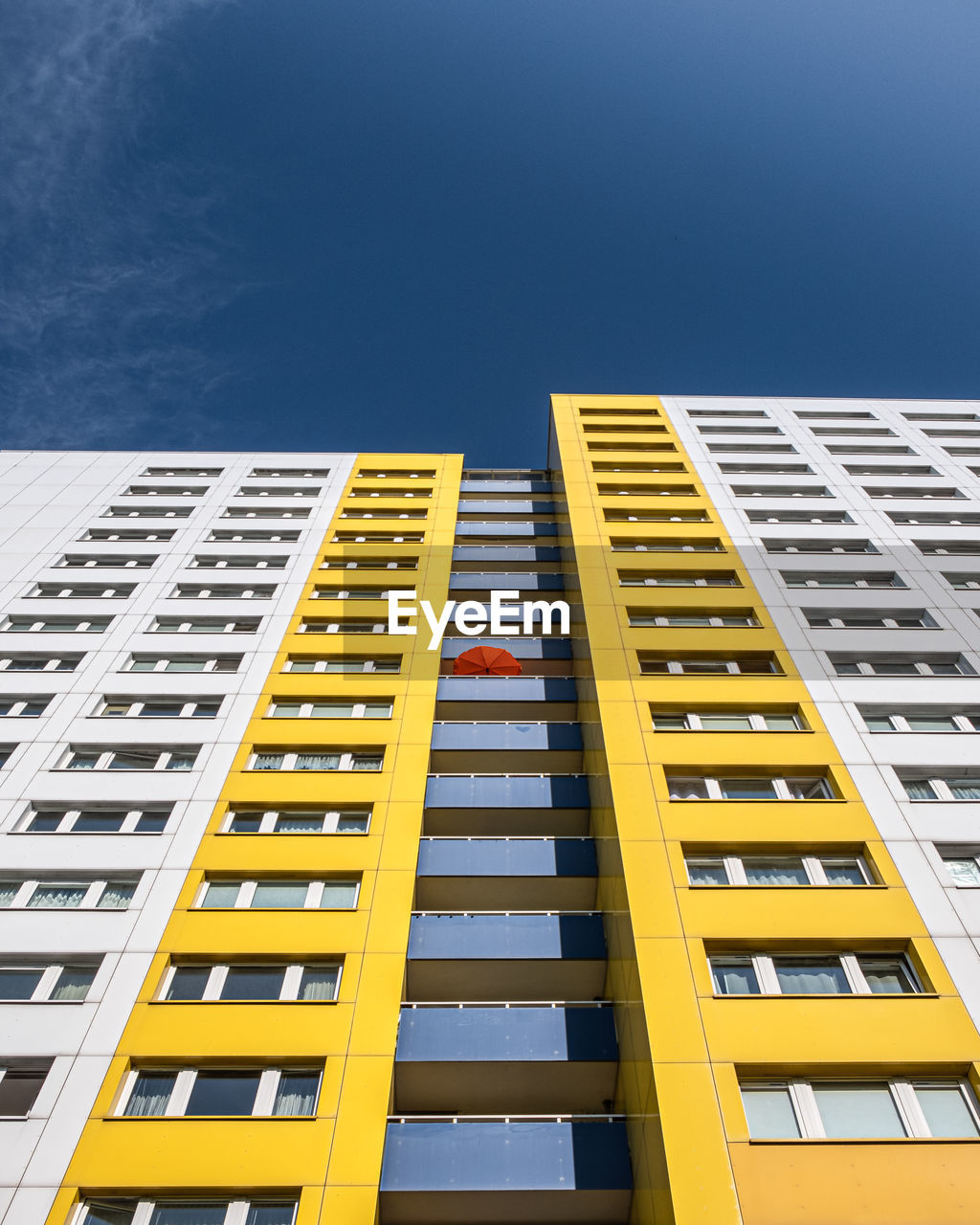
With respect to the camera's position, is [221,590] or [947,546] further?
[221,590]

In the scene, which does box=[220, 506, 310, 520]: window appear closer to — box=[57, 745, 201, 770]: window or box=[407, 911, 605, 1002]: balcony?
box=[57, 745, 201, 770]: window

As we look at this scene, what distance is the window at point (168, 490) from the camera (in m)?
36.7

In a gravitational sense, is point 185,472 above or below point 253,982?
above

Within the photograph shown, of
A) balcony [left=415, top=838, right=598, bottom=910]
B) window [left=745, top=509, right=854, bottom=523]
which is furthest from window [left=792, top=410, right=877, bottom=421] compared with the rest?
balcony [left=415, top=838, right=598, bottom=910]

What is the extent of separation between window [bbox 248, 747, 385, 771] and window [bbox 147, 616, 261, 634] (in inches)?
244

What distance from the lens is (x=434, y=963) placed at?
18078 millimetres

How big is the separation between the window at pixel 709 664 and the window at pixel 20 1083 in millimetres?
16086

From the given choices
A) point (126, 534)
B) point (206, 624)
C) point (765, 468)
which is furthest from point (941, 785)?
point (126, 534)

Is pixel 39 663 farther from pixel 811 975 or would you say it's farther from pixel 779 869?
pixel 811 975

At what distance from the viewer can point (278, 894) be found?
18734 mm

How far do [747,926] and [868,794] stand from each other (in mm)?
4923

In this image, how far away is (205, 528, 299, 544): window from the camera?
33.4 meters

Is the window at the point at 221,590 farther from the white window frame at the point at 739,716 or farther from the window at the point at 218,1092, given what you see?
the window at the point at 218,1092

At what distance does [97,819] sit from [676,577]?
18.3m
